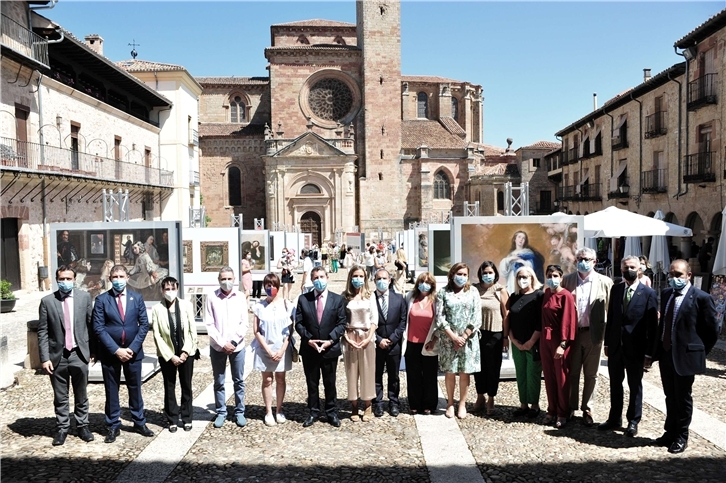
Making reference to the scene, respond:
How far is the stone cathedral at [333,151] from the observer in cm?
4150

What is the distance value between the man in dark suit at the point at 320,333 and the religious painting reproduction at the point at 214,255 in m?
7.03

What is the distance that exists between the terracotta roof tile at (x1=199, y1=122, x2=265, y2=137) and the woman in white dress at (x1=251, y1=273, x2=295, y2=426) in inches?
1537

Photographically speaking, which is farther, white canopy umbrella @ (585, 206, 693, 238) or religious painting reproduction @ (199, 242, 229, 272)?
white canopy umbrella @ (585, 206, 693, 238)

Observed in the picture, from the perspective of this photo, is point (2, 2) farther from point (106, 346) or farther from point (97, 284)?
point (106, 346)

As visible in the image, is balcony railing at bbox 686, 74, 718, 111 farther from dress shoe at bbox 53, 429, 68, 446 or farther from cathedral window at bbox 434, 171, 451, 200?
cathedral window at bbox 434, 171, 451, 200

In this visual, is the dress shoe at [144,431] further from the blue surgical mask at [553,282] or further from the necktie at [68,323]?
the blue surgical mask at [553,282]

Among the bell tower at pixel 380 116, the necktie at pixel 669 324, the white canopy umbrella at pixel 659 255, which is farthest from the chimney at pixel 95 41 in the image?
the necktie at pixel 669 324

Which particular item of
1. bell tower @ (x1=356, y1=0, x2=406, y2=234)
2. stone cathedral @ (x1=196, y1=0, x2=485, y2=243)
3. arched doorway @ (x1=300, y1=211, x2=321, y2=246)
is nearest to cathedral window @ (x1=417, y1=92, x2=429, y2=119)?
stone cathedral @ (x1=196, y1=0, x2=485, y2=243)

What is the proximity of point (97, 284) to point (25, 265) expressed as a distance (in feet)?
34.1

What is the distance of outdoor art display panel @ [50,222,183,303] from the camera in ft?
30.3

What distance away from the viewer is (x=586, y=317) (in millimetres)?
6465

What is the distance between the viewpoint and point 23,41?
60.7 feet

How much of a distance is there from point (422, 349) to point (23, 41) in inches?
684

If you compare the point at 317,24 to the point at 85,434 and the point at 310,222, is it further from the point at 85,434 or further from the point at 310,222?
the point at 85,434
